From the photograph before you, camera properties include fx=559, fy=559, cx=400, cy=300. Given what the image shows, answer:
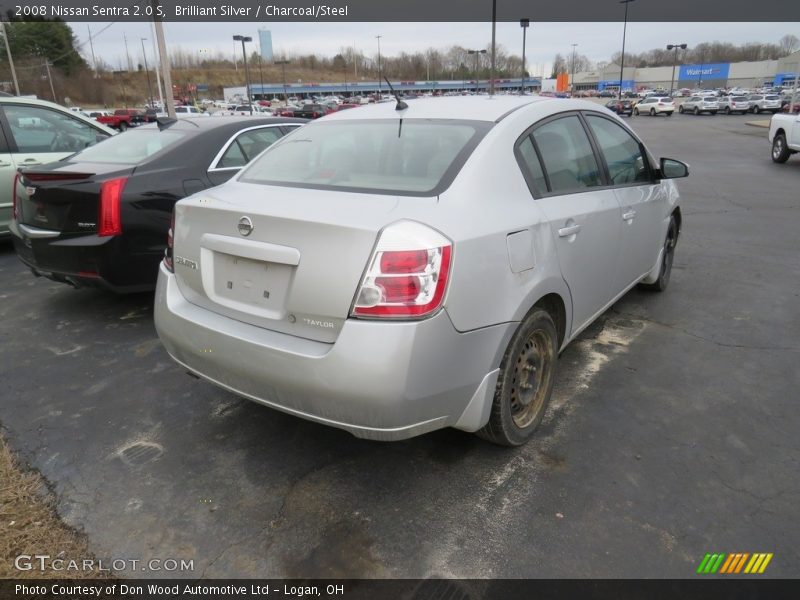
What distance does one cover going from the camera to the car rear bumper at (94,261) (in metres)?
4.21

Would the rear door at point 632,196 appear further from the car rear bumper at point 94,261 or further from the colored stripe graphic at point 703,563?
the car rear bumper at point 94,261

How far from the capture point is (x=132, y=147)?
4.97 m

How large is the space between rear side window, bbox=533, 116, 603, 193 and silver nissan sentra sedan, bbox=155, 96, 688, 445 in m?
0.01

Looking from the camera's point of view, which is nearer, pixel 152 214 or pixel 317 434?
pixel 317 434

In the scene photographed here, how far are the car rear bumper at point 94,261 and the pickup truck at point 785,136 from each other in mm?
15059

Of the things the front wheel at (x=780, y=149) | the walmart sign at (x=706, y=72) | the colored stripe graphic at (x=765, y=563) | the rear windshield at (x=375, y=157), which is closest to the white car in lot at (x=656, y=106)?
the front wheel at (x=780, y=149)

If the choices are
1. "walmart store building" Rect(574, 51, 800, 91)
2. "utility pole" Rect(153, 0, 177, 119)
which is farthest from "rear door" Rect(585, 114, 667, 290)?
"walmart store building" Rect(574, 51, 800, 91)

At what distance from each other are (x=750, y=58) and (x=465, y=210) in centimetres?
15393

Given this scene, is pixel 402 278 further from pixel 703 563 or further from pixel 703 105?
pixel 703 105

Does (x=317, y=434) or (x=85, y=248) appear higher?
(x=85, y=248)

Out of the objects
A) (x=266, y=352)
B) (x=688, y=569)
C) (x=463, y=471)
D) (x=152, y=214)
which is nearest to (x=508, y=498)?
(x=463, y=471)

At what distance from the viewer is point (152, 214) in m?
4.39

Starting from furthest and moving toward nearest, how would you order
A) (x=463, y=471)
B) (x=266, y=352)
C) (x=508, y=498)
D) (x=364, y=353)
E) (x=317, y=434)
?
1. (x=317, y=434)
2. (x=463, y=471)
3. (x=508, y=498)
4. (x=266, y=352)
5. (x=364, y=353)

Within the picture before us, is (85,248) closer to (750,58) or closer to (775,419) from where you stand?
(775,419)
